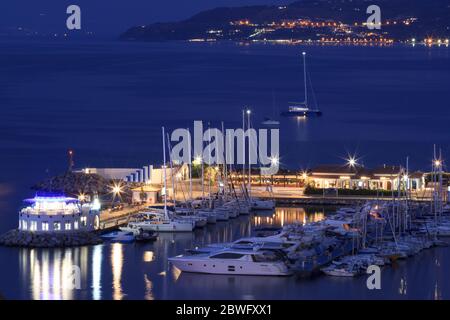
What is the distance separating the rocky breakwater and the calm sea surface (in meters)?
0.16

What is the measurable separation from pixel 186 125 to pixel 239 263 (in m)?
18.7

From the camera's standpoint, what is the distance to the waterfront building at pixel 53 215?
44.0 ft

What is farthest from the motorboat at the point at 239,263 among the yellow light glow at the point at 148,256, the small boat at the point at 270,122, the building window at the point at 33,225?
the small boat at the point at 270,122

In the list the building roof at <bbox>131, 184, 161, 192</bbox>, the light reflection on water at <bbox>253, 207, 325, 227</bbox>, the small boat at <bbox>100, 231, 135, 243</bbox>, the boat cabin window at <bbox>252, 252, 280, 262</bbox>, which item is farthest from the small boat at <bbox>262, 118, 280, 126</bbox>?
the boat cabin window at <bbox>252, 252, 280, 262</bbox>

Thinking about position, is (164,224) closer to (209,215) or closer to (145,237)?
(145,237)

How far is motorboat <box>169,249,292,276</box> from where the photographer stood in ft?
39.1

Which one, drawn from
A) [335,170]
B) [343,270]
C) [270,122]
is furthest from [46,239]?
[270,122]

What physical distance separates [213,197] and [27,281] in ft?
15.3

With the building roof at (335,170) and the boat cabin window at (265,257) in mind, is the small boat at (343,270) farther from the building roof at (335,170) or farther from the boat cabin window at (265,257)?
the building roof at (335,170)

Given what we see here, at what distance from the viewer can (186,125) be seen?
100 feet

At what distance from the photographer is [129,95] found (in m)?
44.1

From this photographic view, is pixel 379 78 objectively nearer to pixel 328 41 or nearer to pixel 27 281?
pixel 27 281

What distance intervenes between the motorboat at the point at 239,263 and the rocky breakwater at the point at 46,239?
1.60m

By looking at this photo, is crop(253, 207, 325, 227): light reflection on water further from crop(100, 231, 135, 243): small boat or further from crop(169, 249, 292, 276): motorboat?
crop(169, 249, 292, 276): motorboat
